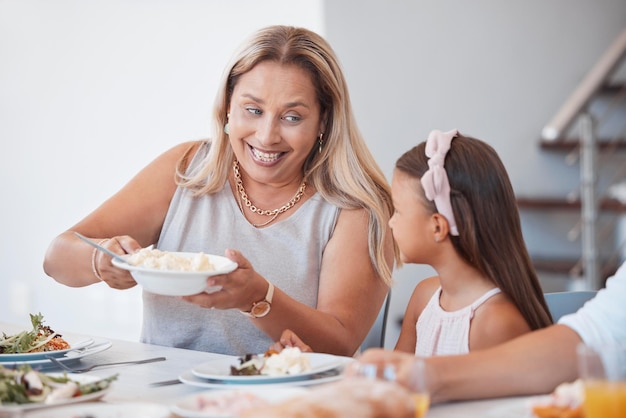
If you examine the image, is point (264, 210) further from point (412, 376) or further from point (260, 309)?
point (412, 376)

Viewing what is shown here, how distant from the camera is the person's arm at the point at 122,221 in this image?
2.16 meters

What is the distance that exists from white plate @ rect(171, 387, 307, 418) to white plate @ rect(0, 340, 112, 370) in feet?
1.74

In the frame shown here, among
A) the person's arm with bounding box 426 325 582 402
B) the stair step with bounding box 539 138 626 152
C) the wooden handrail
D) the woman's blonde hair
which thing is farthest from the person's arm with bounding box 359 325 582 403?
the stair step with bounding box 539 138 626 152

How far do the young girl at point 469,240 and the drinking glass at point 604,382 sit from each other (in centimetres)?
70

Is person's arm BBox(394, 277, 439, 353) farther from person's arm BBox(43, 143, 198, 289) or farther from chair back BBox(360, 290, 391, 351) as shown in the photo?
person's arm BBox(43, 143, 198, 289)

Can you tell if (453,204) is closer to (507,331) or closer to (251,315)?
(507,331)

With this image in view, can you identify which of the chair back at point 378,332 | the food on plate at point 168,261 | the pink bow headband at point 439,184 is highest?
the pink bow headband at point 439,184

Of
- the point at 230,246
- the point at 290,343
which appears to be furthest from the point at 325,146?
the point at 290,343

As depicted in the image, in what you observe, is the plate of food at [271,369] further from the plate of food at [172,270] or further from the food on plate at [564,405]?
the food on plate at [564,405]

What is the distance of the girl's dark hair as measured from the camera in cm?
173

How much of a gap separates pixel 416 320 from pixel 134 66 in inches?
120

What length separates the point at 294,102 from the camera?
2.21 m

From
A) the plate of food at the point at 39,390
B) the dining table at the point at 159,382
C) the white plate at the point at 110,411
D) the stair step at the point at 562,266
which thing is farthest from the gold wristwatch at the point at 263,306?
the stair step at the point at 562,266

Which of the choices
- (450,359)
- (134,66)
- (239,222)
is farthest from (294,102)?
(134,66)
